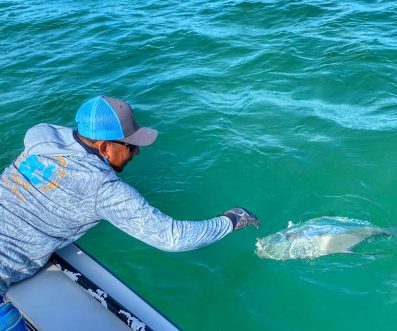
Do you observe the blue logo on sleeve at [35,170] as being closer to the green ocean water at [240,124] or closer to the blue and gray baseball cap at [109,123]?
the blue and gray baseball cap at [109,123]

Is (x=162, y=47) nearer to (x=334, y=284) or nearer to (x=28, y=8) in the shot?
(x=28, y=8)

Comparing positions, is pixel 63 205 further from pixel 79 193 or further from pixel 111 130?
pixel 111 130

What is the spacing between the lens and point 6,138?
7.63 m

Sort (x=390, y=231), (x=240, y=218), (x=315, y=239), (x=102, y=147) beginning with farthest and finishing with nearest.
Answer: (x=390, y=231)
(x=315, y=239)
(x=240, y=218)
(x=102, y=147)

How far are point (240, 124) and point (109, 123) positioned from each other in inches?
169

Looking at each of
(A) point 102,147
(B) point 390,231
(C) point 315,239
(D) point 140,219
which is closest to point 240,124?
(C) point 315,239

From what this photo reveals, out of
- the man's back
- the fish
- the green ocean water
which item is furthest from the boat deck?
the fish

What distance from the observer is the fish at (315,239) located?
5.12 meters

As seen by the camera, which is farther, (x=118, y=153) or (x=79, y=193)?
(x=118, y=153)

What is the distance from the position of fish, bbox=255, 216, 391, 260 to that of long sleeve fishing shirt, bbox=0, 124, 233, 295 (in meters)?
1.89

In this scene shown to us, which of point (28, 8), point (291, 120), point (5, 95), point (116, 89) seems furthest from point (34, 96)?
point (28, 8)

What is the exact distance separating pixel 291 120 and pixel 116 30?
232 inches

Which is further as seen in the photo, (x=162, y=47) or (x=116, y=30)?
(x=116, y=30)

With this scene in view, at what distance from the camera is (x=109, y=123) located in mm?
3291
